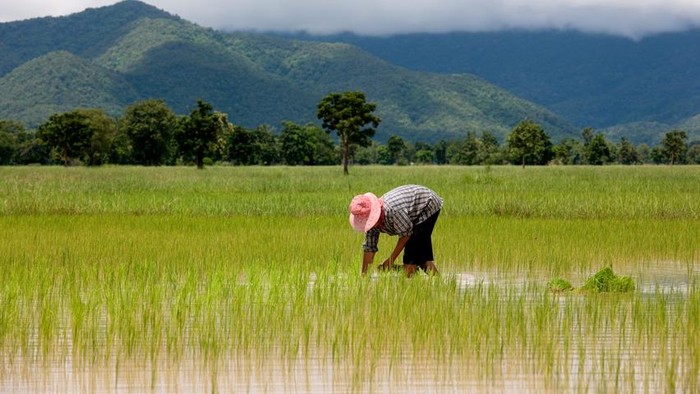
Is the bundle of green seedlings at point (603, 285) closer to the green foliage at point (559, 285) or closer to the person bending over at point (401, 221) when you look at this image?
the green foliage at point (559, 285)

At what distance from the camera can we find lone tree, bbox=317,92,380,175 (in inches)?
1972

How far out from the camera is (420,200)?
952 centimetres

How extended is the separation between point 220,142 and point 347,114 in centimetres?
1960

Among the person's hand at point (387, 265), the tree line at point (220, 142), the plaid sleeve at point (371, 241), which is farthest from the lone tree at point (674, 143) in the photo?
the plaid sleeve at point (371, 241)

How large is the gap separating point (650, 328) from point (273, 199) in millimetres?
16495

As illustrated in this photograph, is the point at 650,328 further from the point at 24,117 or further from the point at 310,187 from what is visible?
the point at 24,117

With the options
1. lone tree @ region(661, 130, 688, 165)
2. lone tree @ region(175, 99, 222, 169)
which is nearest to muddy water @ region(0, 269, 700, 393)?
lone tree @ region(175, 99, 222, 169)

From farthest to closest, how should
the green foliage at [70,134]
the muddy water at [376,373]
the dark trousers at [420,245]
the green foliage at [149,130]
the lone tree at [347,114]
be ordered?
the green foliage at [149,130] < the green foliage at [70,134] < the lone tree at [347,114] < the dark trousers at [420,245] < the muddy water at [376,373]

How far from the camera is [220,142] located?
6762cm

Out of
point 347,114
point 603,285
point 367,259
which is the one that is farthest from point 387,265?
point 347,114

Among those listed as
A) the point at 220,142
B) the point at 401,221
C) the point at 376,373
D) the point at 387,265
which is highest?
the point at 220,142

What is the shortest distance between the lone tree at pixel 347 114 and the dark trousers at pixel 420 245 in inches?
1575

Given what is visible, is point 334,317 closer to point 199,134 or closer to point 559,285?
point 559,285

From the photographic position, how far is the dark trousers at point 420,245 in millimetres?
9672
